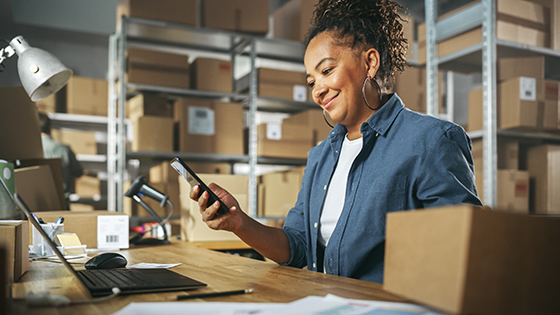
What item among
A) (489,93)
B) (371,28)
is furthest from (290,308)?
(489,93)

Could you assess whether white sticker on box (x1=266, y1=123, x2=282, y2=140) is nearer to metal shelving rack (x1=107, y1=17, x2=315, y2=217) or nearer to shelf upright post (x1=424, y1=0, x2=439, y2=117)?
metal shelving rack (x1=107, y1=17, x2=315, y2=217)

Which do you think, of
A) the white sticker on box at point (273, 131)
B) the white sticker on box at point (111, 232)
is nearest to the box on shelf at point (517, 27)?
the white sticker on box at point (273, 131)

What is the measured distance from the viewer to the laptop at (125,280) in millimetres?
693

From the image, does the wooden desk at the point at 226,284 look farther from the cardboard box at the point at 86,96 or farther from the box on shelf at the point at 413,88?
the cardboard box at the point at 86,96

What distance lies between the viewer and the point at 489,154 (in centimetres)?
254

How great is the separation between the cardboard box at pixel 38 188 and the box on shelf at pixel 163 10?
1.57 metres

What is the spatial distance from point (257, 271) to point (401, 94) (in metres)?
2.86

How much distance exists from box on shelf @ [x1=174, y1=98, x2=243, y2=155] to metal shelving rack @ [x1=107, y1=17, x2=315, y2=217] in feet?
0.22

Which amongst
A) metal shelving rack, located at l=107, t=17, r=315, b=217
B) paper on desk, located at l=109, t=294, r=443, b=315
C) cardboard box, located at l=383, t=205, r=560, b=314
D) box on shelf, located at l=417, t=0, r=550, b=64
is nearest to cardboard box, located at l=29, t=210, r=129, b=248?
paper on desk, located at l=109, t=294, r=443, b=315

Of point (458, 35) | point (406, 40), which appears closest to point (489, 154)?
point (458, 35)

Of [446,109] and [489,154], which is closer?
[489,154]

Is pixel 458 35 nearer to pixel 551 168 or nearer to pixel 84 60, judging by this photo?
pixel 551 168

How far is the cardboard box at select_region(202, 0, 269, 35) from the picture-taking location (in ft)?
10.8

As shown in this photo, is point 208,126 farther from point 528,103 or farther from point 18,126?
point 528,103
